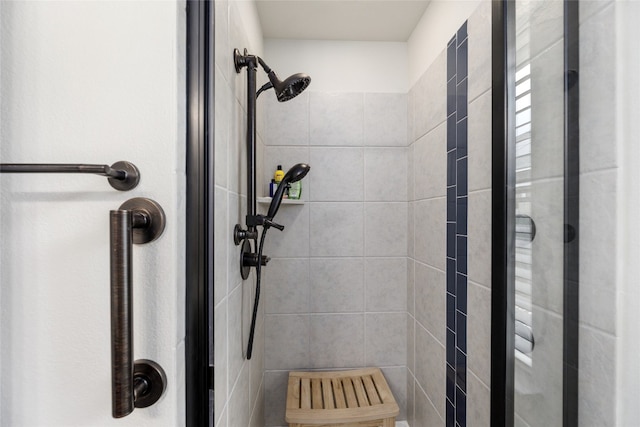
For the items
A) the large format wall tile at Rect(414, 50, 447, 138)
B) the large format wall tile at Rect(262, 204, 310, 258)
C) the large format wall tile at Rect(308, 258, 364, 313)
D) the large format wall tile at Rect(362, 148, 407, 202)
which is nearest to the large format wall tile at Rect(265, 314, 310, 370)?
the large format wall tile at Rect(308, 258, 364, 313)

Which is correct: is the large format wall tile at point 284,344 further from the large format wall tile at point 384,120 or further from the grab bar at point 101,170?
the grab bar at point 101,170

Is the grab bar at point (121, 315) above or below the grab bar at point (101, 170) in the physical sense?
below

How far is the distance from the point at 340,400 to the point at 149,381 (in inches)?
43.0

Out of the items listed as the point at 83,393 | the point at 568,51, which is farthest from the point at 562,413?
the point at 83,393

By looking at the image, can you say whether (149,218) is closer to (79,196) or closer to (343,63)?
(79,196)

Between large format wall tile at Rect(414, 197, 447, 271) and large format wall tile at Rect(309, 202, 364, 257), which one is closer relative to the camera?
large format wall tile at Rect(414, 197, 447, 271)

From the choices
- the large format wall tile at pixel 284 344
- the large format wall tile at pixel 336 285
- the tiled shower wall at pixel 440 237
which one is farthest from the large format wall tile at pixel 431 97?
the large format wall tile at pixel 284 344

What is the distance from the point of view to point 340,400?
127 cm

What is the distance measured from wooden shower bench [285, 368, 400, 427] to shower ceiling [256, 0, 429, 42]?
172 centimetres

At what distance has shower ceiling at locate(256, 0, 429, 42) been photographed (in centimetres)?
127

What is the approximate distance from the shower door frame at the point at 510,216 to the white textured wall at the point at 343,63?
88 centimetres

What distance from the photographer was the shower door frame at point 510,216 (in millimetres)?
541

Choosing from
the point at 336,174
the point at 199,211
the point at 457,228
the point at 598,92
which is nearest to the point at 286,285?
the point at 336,174

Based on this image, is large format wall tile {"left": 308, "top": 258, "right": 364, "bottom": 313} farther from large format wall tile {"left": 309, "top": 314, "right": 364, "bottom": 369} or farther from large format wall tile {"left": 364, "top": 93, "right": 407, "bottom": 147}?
large format wall tile {"left": 364, "top": 93, "right": 407, "bottom": 147}
